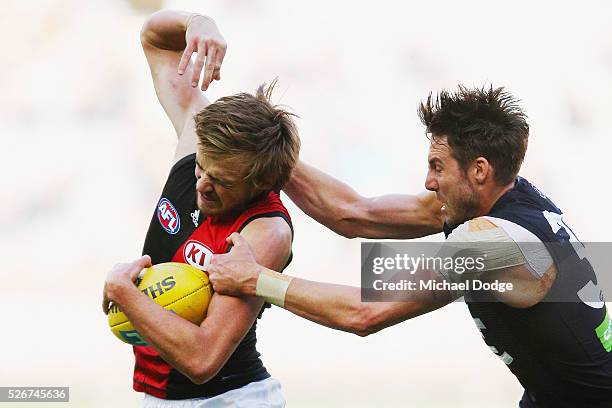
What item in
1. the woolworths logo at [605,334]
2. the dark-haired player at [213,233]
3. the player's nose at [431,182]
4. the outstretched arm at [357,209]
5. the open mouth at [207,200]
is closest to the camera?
the dark-haired player at [213,233]

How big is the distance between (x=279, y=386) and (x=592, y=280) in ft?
5.18

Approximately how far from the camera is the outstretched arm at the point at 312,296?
12.4 feet

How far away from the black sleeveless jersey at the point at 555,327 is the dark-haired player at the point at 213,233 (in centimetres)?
100

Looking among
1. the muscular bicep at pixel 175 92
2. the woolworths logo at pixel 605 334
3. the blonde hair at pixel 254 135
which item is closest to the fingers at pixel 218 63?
the blonde hair at pixel 254 135

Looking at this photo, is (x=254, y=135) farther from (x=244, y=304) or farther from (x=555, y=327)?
(x=555, y=327)

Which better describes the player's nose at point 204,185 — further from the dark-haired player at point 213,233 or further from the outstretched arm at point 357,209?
the outstretched arm at point 357,209

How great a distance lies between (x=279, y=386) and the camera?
4285mm

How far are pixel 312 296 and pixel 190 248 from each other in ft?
2.01

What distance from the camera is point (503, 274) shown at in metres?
3.84

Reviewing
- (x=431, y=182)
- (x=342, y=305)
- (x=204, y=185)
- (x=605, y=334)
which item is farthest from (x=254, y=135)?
(x=605, y=334)

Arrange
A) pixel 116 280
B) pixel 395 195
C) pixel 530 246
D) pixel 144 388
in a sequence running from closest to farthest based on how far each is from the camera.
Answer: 1. pixel 116 280
2. pixel 530 246
3. pixel 144 388
4. pixel 395 195

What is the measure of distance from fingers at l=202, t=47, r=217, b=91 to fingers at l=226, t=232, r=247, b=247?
0.71 meters

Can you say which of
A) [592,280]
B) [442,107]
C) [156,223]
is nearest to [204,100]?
[156,223]

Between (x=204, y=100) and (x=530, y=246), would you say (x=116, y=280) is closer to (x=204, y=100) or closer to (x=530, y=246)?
(x=204, y=100)
